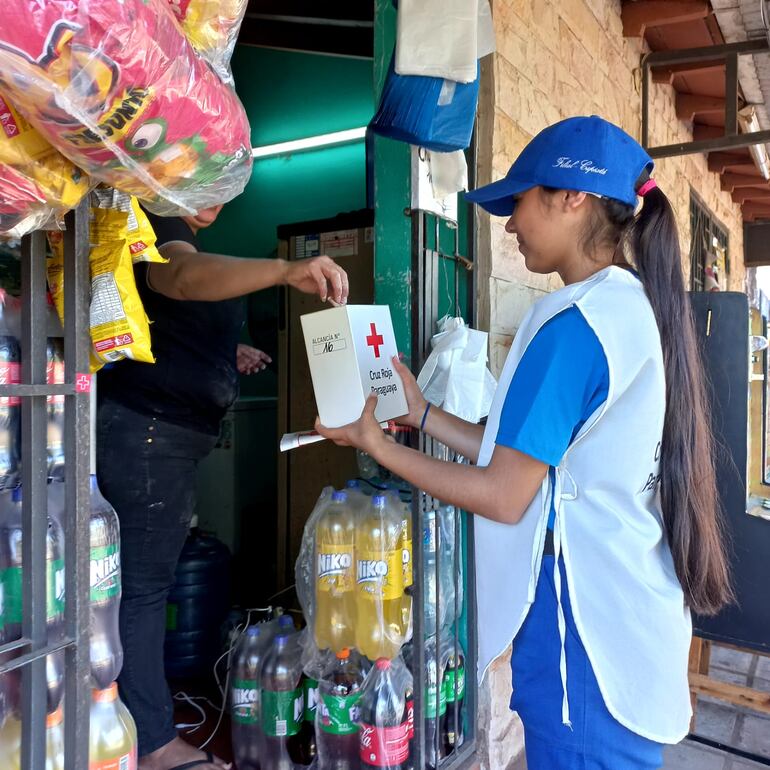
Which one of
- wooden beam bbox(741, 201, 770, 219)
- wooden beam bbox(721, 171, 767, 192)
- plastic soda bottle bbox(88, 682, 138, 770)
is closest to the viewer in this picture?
plastic soda bottle bbox(88, 682, 138, 770)

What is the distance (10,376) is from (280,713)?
1.38 meters

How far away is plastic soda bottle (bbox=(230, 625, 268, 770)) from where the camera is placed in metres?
2.12

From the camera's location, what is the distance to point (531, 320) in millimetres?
1274

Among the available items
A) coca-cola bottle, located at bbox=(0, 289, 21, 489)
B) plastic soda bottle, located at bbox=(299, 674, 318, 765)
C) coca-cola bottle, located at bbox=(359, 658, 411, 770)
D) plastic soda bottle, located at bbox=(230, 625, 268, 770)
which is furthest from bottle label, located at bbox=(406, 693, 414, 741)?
coca-cola bottle, located at bbox=(0, 289, 21, 489)

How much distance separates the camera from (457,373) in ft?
6.48

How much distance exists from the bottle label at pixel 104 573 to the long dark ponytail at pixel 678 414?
3.49ft

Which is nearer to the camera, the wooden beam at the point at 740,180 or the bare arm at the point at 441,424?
the bare arm at the point at 441,424

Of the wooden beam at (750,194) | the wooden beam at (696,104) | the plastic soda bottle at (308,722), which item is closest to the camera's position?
the plastic soda bottle at (308,722)

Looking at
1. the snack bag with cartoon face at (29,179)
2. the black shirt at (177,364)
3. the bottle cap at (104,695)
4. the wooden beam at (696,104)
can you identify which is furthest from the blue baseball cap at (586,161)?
the wooden beam at (696,104)

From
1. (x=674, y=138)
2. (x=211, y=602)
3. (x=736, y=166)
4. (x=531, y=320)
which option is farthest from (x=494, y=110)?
(x=736, y=166)

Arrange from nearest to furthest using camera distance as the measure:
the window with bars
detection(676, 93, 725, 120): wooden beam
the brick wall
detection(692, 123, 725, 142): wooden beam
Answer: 1. the brick wall
2. detection(676, 93, 725, 120): wooden beam
3. the window with bars
4. detection(692, 123, 725, 142): wooden beam

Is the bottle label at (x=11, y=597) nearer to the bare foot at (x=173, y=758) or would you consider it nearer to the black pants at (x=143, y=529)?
the black pants at (x=143, y=529)

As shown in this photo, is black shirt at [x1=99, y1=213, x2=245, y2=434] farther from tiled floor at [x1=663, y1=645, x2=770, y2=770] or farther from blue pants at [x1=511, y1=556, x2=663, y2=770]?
tiled floor at [x1=663, y1=645, x2=770, y2=770]

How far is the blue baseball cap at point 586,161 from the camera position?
1271mm
